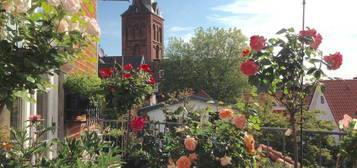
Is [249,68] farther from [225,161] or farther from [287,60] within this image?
[225,161]

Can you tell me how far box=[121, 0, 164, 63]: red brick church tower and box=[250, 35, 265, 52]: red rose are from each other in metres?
52.0

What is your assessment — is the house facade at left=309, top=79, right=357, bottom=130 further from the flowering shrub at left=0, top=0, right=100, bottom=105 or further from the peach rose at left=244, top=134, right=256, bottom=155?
the flowering shrub at left=0, top=0, right=100, bottom=105

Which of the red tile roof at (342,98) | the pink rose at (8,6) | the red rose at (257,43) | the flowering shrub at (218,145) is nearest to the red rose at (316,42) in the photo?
the red rose at (257,43)

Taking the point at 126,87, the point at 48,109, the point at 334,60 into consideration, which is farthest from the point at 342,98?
the point at 48,109

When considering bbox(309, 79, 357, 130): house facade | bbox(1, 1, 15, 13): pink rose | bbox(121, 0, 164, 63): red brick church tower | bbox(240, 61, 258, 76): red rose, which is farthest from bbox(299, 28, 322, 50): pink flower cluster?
bbox(121, 0, 164, 63): red brick church tower

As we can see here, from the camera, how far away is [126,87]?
3.85 m

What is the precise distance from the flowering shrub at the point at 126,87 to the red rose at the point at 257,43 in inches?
77.1

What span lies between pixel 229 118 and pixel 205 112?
48 centimetres

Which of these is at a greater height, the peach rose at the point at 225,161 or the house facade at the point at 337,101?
the peach rose at the point at 225,161

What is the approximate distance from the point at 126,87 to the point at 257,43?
6.66 feet

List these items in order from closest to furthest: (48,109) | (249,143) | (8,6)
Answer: (8,6) → (249,143) → (48,109)

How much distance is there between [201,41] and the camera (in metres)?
31.4

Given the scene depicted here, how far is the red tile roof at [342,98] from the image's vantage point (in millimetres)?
21531

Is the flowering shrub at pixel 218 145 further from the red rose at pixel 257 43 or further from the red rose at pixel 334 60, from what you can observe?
the red rose at pixel 334 60
